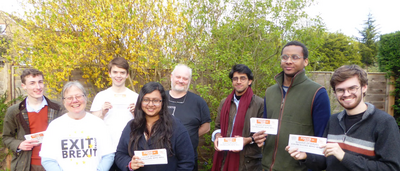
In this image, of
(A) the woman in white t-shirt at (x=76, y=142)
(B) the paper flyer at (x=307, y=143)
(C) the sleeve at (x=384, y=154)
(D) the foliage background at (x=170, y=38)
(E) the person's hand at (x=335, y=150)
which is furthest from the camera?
(D) the foliage background at (x=170, y=38)

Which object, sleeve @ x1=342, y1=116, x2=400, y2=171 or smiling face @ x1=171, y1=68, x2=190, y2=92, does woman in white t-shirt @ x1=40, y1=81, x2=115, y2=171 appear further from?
sleeve @ x1=342, y1=116, x2=400, y2=171

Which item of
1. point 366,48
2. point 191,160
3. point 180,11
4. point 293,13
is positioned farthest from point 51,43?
point 366,48

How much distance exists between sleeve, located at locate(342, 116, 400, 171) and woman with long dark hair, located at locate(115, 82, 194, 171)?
4.64 ft

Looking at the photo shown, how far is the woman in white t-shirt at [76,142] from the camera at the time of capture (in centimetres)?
255

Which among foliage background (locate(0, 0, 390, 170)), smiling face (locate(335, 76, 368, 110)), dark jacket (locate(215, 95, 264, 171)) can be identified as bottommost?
dark jacket (locate(215, 95, 264, 171))

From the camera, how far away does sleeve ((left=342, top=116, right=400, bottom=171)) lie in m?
1.86

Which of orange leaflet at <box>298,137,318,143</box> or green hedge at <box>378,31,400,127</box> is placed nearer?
orange leaflet at <box>298,137,318,143</box>

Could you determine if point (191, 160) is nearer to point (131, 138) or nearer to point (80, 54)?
point (131, 138)

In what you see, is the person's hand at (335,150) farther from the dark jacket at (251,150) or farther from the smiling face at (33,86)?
the smiling face at (33,86)

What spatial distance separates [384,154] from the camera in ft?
6.16

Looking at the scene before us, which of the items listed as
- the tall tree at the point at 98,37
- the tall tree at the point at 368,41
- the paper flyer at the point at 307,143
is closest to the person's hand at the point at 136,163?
the paper flyer at the point at 307,143

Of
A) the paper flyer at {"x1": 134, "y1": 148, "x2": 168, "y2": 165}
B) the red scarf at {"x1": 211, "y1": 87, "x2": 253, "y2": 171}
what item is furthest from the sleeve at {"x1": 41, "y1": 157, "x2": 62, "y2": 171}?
the red scarf at {"x1": 211, "y1": 87, "x2": 253, "y2": 171}

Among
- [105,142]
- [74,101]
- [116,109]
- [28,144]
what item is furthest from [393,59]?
[28,144]

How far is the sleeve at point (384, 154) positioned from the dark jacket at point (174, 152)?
54.3 inches
